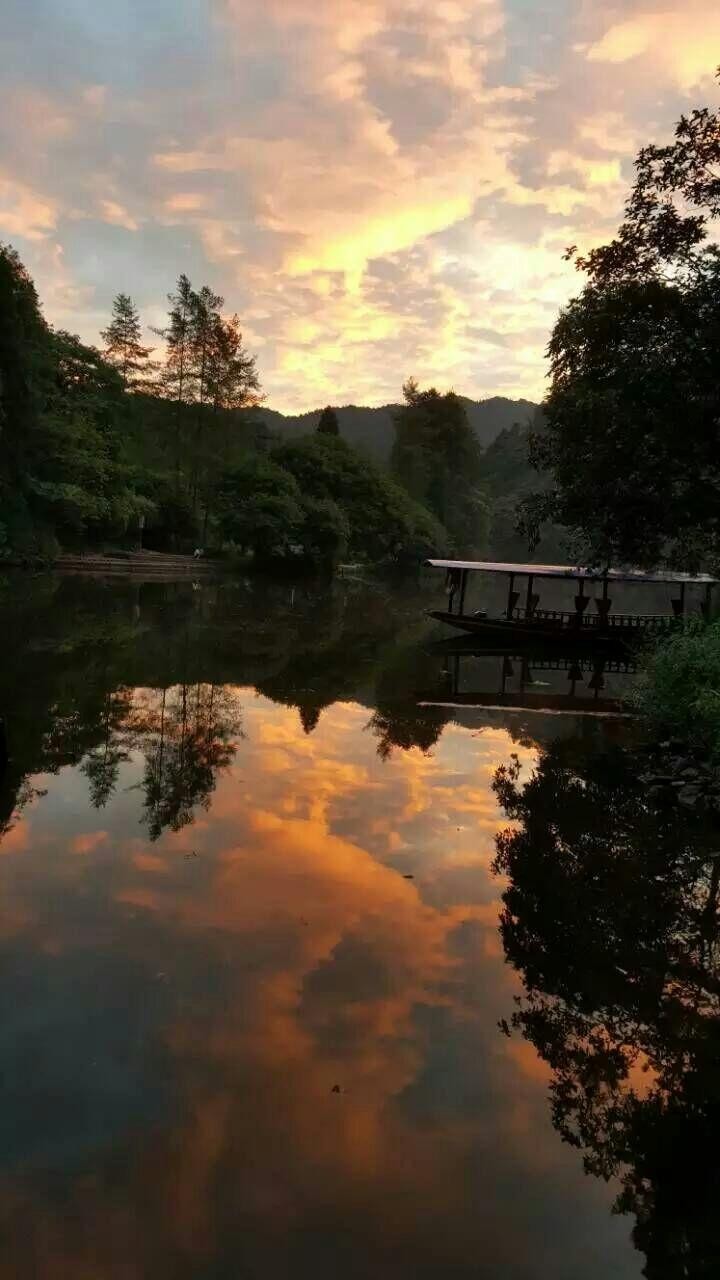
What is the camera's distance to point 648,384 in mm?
17875

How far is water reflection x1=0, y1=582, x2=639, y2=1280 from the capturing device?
159 inches

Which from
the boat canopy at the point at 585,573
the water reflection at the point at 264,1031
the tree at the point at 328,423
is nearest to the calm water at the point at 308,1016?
the water reflection at the point at 264,1031

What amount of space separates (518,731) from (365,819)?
6805 mm

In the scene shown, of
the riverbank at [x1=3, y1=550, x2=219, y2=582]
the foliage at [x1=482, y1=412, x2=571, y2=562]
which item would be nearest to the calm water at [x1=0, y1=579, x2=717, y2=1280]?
the riverbank at [x1=3, y1=550, x2=219, y2=582]

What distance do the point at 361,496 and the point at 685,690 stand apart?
5807cm

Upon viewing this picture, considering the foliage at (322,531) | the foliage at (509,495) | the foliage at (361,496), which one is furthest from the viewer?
the foliage at (509,495)

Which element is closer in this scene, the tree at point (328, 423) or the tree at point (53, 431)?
the tree at point (53, 431)

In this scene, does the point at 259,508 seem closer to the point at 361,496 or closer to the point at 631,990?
the point at 361,496

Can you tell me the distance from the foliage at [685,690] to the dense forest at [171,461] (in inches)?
1431

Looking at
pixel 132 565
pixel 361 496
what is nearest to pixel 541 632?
pixel 132 565

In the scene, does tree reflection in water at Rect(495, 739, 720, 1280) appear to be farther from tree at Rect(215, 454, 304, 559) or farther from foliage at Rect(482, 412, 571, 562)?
foliage at Rect(482, 412, 571, 562)

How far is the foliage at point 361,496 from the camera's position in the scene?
6631 cm

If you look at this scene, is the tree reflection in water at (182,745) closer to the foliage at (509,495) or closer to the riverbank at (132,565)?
the riverbank at (132,565)

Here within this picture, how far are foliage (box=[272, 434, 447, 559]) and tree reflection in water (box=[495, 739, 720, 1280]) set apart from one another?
57496 millimetres
